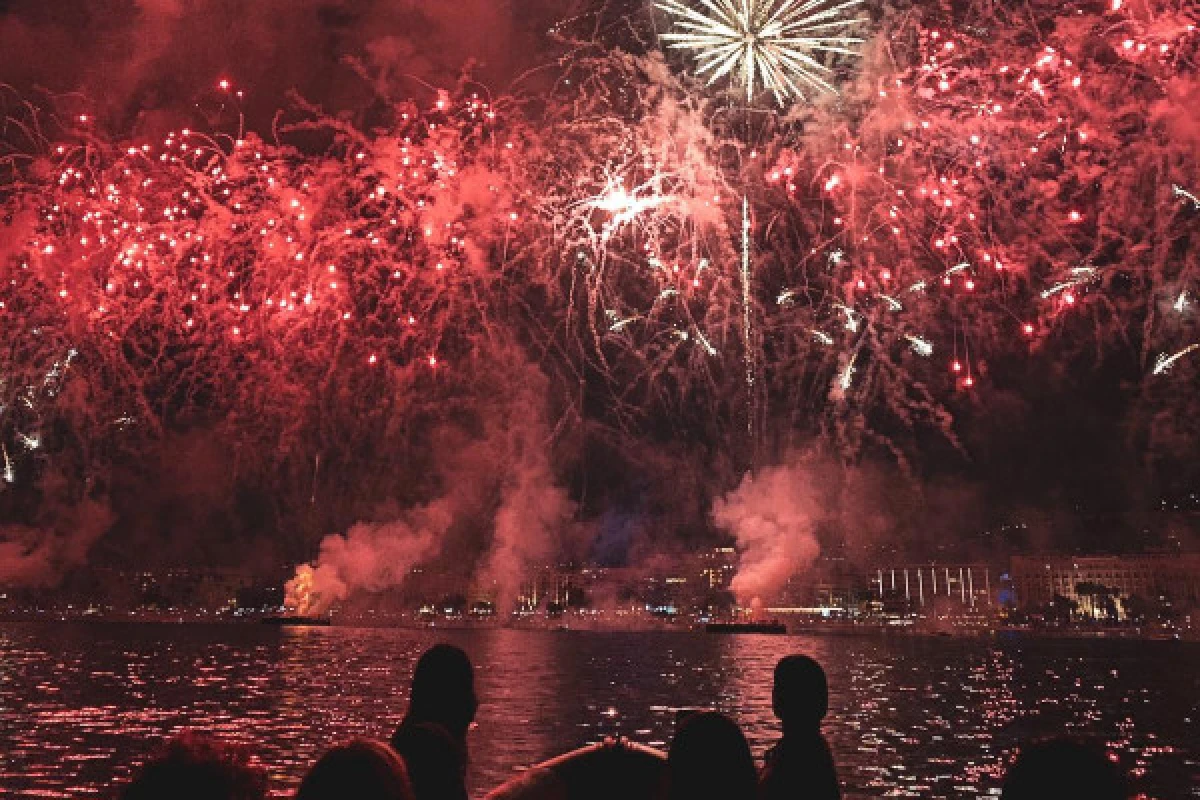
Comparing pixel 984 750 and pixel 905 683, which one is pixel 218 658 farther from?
pixel 984 750

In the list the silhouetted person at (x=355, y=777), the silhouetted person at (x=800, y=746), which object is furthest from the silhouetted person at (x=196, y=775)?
the silhouetted person at (x=800, y=746)

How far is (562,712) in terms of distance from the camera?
37.3 meters

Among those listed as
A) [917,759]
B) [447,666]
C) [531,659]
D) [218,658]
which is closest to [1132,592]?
[531,659]

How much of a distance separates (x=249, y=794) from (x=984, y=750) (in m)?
30.3

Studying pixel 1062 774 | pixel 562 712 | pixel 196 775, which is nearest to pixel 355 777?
pixel 196 775

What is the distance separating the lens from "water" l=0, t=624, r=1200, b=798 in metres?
23.5

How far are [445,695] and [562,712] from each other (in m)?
34.4

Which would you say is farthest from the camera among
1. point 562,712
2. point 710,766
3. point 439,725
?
point 562,712

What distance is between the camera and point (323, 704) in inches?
1469

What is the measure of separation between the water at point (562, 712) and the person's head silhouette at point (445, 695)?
16222 mm

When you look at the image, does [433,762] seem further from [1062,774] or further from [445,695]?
[1062,774]

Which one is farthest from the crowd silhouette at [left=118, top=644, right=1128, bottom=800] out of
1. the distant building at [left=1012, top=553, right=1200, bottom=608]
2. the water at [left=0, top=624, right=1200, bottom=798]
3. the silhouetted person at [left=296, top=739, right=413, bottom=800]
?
the distant building at [left=1012, top=553, right=1200, bottom=608]

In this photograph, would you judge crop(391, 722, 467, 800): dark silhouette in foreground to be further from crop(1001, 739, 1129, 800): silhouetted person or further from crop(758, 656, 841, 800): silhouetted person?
crop(1001, 739, 1129, 800): silhouetted person

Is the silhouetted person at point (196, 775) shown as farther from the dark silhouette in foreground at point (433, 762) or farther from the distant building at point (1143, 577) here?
the distant building at point (1143, 577)
